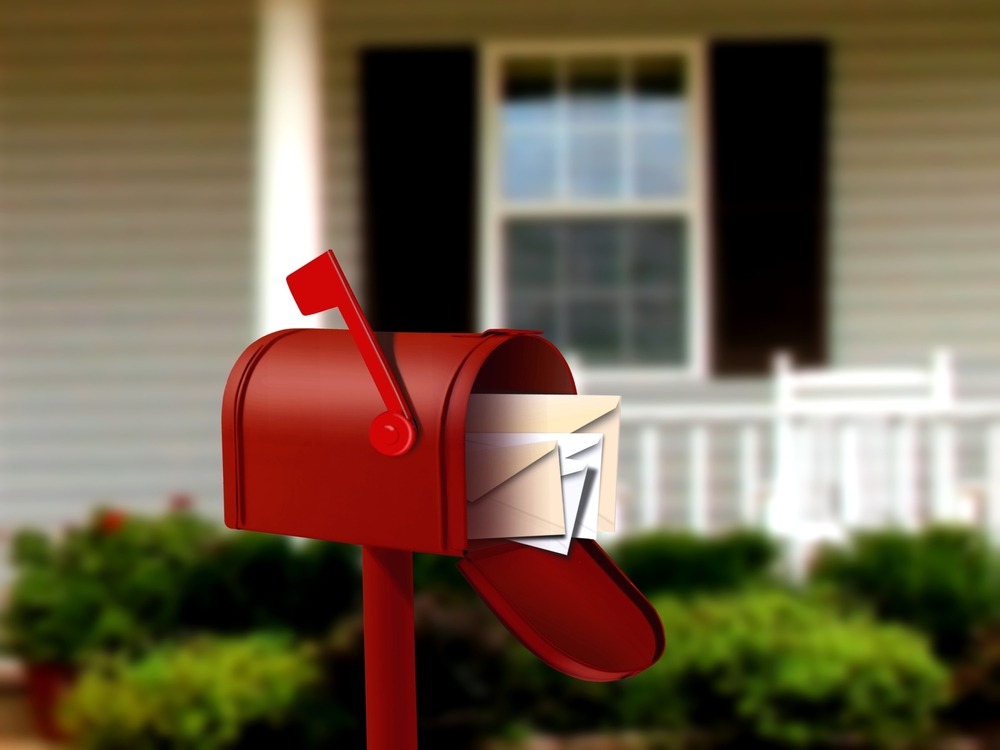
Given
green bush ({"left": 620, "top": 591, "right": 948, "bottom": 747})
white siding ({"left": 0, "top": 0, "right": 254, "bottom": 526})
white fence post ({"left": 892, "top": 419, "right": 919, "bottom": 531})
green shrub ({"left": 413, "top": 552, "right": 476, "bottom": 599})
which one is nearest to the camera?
green bush ({"left": 620, "top": 591, "right": 948, "bottom": 747})

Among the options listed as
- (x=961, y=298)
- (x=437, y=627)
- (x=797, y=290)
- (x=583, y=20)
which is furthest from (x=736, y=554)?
(x=583, y=20)

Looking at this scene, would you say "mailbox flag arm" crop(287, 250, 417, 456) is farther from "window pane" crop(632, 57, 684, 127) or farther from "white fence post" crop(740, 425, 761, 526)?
"window pane" crop(632, 57, 684, 127)

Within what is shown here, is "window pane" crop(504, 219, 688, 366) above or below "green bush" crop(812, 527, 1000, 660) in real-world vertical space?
above

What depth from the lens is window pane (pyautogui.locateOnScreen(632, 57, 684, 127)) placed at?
548cm

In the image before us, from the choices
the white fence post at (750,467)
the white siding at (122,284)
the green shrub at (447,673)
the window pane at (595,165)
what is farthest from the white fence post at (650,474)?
the white siding at (122,284)

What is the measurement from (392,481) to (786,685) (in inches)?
115

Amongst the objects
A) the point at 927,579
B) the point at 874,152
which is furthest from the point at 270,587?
the point at 874,152

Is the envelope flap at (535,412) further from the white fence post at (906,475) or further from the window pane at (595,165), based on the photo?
the window pane at (595,165)

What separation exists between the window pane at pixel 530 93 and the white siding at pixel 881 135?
0.15m

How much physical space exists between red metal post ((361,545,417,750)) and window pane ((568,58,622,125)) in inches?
198

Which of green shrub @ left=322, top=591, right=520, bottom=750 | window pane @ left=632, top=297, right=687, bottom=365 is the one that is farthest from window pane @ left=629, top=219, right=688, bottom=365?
green shrub @ left=322, top=591, right=520, bottom=750

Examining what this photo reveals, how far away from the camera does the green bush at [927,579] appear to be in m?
3.85

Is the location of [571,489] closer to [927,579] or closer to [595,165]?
[927,579]

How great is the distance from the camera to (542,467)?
22.1 inches
